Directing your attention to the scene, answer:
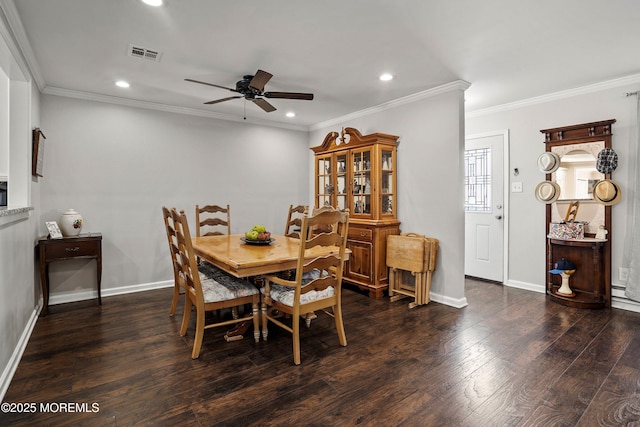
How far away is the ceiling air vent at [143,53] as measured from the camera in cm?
284

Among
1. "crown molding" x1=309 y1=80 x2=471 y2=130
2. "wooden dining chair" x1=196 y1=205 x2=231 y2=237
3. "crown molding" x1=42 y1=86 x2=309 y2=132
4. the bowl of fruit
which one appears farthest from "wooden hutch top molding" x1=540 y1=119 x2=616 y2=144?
"wooden dining chair" x1=196 y1=205 x2=231 y2=237

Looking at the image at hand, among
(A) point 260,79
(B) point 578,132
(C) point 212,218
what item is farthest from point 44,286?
(B) point 578,132

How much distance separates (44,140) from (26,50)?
4.04 feet

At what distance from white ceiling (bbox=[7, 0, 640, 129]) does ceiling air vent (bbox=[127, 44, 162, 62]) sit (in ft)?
0.18

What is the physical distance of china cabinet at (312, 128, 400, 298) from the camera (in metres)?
4.16

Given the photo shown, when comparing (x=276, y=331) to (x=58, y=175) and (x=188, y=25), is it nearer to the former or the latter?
(x=188, y=25)

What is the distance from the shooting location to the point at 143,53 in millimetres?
2930

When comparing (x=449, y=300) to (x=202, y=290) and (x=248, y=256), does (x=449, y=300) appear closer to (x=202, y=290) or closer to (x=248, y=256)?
(x=248, y=256)

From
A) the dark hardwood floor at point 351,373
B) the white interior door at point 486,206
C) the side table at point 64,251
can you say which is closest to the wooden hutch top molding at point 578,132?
the white interior door at point 486,206

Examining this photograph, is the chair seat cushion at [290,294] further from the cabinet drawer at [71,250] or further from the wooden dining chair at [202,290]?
the cabinet drawer at [71,250]

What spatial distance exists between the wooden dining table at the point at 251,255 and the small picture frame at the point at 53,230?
1.48 metres

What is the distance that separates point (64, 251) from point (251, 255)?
7.40 ft

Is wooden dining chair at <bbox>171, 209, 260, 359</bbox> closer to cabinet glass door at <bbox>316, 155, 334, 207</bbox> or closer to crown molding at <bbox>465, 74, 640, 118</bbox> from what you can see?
cabinet glass door at <bbox>316, 155, 334, 207</bbox>

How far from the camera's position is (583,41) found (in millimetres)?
2709
